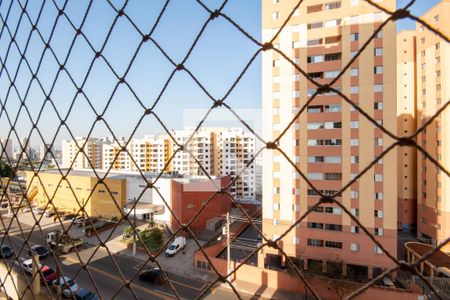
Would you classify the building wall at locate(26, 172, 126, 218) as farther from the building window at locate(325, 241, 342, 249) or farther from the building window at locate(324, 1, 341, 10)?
the building window at locate(324, 1, 341, 10)

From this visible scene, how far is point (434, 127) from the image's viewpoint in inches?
234

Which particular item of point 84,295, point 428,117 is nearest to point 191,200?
point 84,295

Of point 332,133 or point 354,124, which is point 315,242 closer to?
point 332,133

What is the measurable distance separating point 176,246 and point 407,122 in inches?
260

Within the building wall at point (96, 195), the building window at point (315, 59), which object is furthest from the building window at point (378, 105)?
the building wall at point (96, 195)

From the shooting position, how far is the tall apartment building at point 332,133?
4.22 meters

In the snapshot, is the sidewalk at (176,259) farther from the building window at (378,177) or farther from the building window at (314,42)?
the building window at (314,42)

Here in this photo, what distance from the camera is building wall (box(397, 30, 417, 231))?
687 centimetres

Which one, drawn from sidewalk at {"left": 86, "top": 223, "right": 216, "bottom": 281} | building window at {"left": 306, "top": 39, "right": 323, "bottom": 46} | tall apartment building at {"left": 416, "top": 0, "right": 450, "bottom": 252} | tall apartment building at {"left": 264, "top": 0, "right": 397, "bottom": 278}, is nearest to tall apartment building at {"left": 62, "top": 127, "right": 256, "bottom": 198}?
sidewalk at {"left": 86, "top": 223, "right": 216, "bottom": 281}

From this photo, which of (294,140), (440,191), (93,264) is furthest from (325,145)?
(93,264)

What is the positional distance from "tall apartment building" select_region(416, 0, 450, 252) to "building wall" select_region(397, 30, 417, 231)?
0.57 feet

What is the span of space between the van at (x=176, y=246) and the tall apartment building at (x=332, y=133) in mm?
1788

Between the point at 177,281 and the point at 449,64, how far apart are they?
6929mm

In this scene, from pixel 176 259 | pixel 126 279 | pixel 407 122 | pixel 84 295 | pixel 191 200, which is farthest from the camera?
pixel 407 122
